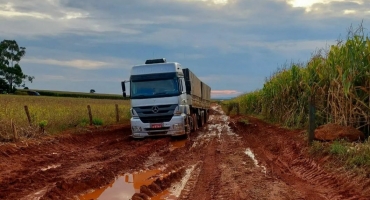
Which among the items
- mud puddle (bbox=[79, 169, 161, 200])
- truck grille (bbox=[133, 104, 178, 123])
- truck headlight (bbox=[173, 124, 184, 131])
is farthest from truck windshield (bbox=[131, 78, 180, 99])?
mud puddle (bbox=[79, 169, 161, 200])

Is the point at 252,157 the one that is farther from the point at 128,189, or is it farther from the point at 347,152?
the point at 128,189

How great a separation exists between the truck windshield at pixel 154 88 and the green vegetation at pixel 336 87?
205 inches

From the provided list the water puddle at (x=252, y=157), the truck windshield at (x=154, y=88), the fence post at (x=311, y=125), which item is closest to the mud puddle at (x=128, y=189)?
the water puddle at (x=252, y=157)

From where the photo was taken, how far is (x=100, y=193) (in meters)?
7.73

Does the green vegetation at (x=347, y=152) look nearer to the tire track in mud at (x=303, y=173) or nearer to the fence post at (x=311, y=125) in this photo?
the tire track in mud at (x=303, y=173)

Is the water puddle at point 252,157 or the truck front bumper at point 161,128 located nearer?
the water puddle at point 252,157

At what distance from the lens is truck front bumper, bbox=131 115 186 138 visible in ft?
55.3

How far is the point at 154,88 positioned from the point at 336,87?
794 cm

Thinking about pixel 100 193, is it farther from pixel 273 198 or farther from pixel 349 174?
pixel 349 174

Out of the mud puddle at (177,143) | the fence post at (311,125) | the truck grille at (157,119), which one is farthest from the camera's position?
the truck grille at (157,119)

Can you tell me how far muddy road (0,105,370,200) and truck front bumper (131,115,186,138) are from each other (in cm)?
158

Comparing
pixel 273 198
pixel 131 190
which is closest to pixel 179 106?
pixel 131 190

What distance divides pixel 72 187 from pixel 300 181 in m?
4.67

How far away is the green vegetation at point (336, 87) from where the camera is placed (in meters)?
10.7
